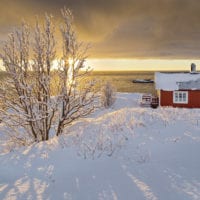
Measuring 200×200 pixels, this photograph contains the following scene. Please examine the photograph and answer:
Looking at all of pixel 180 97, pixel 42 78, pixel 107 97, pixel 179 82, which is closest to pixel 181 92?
pixel 180 97

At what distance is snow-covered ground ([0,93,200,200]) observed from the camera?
4.87 meters

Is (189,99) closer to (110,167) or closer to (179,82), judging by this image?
(179,82)

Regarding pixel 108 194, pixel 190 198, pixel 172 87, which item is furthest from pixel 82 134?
pixel 172 87

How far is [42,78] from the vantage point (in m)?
9.59

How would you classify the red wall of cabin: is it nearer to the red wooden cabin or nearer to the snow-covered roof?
the red wooden cabin

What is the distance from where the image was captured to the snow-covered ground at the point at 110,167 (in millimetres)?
4867

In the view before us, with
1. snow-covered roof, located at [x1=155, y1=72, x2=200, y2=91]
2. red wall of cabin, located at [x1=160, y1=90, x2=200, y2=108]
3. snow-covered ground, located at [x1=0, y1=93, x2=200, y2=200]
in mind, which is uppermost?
snow-covered roof, located at [x1=155, y1=72, x2=200, y2=91]

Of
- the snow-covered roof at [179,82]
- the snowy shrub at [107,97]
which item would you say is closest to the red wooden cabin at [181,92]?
the snow-covered roof at [179,82]

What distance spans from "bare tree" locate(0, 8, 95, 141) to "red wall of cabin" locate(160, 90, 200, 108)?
17947 mm

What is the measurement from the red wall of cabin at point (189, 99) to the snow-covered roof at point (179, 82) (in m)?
0.45

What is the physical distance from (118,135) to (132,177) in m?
2.78

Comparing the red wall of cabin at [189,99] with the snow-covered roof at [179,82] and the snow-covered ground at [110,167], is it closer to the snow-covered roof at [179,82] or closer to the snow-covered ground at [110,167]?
the snow-covered roof at [179,82]

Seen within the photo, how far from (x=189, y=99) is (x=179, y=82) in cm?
198

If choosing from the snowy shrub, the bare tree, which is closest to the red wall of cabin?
the snowy shrub
